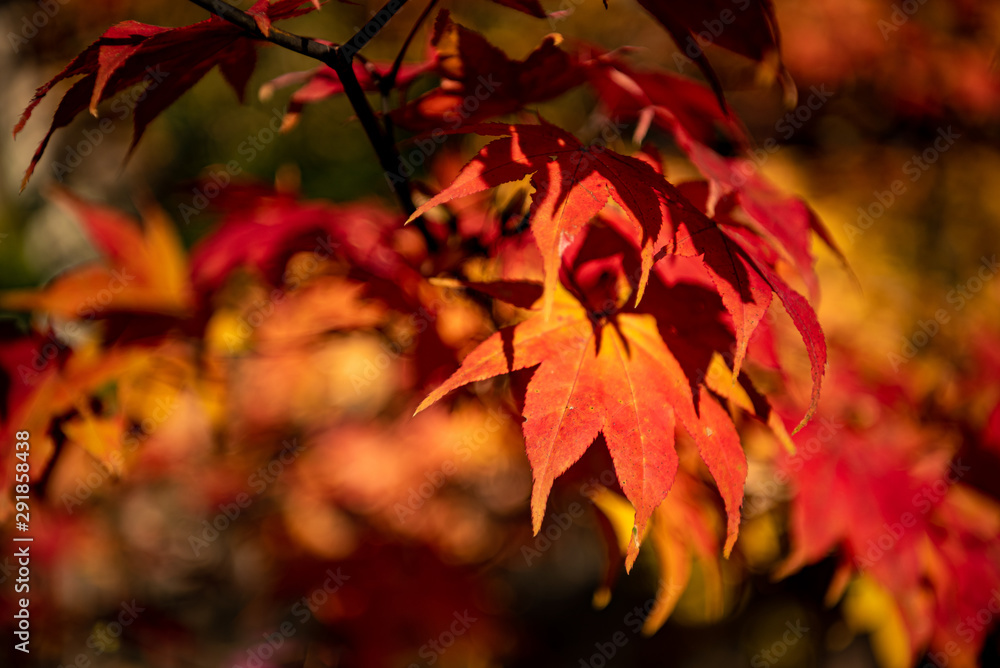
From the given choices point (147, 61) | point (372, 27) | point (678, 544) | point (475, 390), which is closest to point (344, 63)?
point (372, 27)

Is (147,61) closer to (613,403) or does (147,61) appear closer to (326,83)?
(326,83)

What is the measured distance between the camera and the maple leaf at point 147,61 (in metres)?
0.43

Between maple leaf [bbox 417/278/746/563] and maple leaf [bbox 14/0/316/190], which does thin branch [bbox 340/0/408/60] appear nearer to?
maple leaf [bbox 14/0/316/190]

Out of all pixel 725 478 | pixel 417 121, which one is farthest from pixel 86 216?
pixel 725 478

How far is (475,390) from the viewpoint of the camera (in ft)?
2.60

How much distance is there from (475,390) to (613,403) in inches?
14.0

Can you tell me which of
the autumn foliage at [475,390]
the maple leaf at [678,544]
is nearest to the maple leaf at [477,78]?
the autumn foliage at [475,390]

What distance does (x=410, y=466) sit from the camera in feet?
5.49

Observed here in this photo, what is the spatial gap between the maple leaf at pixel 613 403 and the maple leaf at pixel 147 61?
292 mm

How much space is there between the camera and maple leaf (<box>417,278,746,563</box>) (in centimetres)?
42

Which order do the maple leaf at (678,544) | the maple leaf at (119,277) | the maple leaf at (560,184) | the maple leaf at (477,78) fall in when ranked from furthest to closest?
the maple leaf at (119,277), the maple leaf at (678,544), the maple leaf at (477,78), the maple leaf at (560,184)

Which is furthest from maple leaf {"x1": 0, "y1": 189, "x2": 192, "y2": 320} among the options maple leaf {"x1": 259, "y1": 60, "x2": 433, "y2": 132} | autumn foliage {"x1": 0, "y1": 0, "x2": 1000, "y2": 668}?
maple leaf {"x1": 259, "y1": 60, "x2": 433, "y2": 132}

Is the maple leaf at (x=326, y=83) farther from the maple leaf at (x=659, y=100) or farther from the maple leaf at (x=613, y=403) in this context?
the maple leaf at (x=613, y=403)

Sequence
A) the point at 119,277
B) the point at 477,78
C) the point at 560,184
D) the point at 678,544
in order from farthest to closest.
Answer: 1. the point at 119,277
2. the point at 678,544
3. the point at 477,78
4. the point at 560,184
